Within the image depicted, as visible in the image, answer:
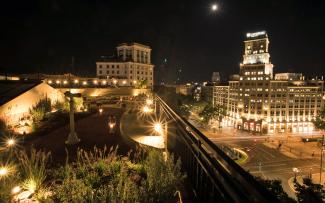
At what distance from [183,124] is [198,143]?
1.07m

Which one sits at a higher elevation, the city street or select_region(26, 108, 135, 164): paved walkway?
select_region(26, 108, 135, 164): paved walkway

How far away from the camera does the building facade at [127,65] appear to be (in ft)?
222

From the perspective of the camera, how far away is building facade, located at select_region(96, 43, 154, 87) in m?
67.5

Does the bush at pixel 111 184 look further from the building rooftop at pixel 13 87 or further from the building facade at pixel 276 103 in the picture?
the building facade at pixel 276 103

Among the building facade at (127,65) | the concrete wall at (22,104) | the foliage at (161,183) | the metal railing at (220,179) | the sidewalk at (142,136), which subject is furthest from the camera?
the building facade at (127,65)

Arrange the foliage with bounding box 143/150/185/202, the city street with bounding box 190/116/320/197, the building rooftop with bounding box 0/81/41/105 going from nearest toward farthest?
the foliage with bounding box 143/150/185/202, the building rooftop with bounding box 0/81/41/105, the city street with bounding box 190/116/320/197

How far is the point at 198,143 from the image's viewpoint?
2793mm

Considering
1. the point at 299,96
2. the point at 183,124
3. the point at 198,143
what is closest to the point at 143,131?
the point at 183,124

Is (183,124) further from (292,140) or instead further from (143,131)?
(292,140)

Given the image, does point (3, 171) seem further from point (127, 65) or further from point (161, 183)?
point (127, 65)

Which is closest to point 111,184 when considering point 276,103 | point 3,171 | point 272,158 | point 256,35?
point 3,171

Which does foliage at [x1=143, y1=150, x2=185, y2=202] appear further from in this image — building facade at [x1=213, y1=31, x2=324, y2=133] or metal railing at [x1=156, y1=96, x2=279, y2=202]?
building facade at [x1=213, y1=31, x2=324, y2=133]

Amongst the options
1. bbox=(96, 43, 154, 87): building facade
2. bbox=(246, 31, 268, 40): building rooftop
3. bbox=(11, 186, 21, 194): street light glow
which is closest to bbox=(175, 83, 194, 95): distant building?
bbox=(96, 43, 154, 87): building facade

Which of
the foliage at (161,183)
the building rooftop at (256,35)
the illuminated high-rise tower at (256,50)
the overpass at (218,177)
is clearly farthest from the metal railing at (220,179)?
the building rooftop at (256,35)
